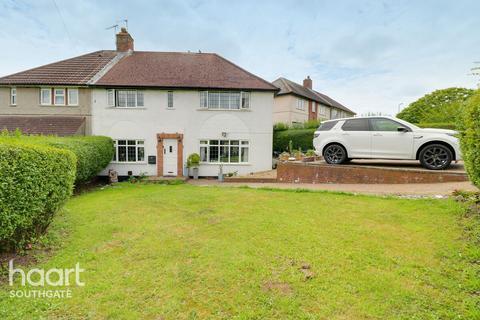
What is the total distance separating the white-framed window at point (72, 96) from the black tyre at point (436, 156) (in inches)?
751

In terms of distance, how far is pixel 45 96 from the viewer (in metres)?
15.6

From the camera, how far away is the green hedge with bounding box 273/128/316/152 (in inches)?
761

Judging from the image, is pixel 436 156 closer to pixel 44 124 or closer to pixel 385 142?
pixel 385 142

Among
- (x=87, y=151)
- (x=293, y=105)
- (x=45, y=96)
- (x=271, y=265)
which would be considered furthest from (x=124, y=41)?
(x=271, y=265)

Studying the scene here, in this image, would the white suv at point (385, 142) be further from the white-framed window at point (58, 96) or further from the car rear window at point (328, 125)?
the white-framed window at point (58, 96)

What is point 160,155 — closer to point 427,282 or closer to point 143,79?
point 143,79

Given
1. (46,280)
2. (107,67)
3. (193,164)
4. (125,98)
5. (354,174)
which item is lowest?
(46,280)

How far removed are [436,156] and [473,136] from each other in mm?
5410

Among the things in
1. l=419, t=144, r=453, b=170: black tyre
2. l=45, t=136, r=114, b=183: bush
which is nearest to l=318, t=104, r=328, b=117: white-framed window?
l=419, t=144, r=453, b=170: black tyre

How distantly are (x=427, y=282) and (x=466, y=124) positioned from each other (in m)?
3.40

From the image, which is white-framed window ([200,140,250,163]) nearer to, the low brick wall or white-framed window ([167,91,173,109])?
white-framed window ([167,91,173,109])

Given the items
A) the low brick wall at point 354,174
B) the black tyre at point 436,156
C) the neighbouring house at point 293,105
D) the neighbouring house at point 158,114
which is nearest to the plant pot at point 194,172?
the neighbouring house at point 158,114

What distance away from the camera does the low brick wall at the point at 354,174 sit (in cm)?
835

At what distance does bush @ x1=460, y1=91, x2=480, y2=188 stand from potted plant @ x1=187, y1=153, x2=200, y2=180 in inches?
504
